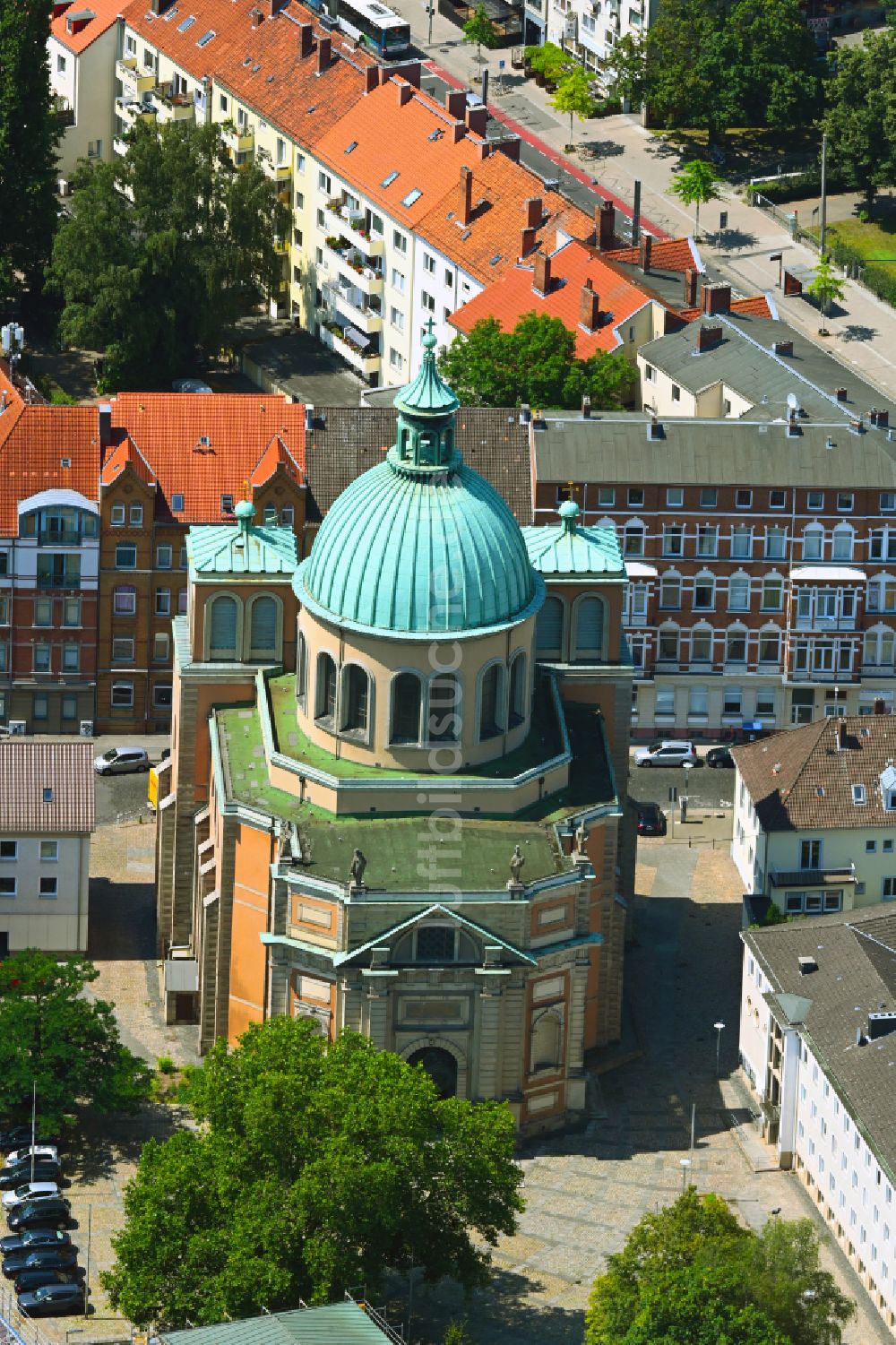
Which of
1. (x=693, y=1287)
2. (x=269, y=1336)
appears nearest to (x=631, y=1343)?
(x=693, y=1287)

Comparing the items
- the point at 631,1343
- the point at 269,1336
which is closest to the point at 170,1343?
the point at 269,1336

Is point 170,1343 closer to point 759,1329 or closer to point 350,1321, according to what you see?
point 350,1321

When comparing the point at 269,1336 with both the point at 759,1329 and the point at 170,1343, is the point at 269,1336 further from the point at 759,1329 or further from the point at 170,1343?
the point at 759,1329

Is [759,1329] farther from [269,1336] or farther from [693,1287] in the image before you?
[269,1336]

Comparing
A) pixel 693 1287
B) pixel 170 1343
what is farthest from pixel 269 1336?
pixel 693 1287
